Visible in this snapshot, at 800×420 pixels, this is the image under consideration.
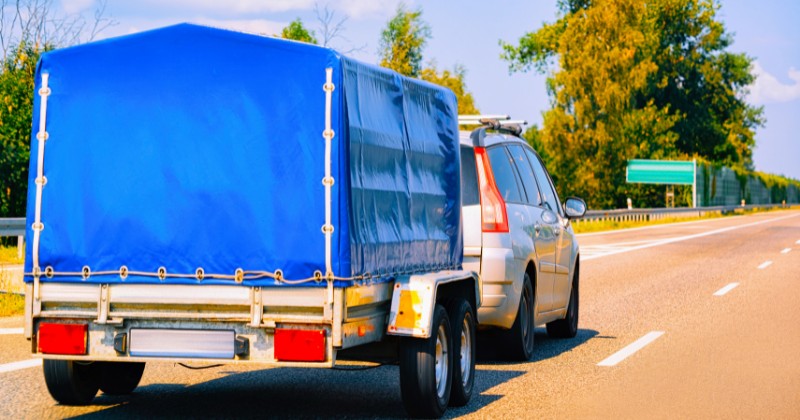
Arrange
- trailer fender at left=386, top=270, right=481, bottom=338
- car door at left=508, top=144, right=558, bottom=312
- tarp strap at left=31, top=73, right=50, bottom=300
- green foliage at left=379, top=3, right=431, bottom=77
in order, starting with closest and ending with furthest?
1. tarp strap at left=31, top=73, right=50, bottom=300
2. trailer fender at left=386, top=270, right=481, bottom=338
3. car door at left=508, top=144, right=558, bottom=312
4. green foliage at left=379, top=3, right=431, bottom=77

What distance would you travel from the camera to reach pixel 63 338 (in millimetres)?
6457

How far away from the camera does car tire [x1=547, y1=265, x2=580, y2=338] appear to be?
463 inches

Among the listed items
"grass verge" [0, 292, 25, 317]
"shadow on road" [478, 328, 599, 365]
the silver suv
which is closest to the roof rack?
the silver suv

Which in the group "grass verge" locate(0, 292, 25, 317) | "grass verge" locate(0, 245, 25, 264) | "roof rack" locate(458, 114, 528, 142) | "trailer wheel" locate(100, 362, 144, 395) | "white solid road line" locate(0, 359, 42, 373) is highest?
"roof rack" locate(458, 114, 528, 142)

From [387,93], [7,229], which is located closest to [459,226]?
[387,93]

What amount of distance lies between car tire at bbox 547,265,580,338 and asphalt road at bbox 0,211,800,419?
0.14 m

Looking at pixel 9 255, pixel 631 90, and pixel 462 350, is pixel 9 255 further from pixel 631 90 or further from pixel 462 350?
pixel 631 90

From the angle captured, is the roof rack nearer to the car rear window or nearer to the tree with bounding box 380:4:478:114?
the car rear window

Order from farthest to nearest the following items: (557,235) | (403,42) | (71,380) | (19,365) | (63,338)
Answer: (403,42) → (557,235) → (19,365) → (71,380) → (63,338)

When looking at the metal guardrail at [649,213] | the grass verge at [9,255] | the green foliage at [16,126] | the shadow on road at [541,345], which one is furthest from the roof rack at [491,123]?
the metal guardrail at [649,213]

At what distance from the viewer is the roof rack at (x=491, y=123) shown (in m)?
9.50

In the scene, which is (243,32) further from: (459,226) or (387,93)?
(459,226)

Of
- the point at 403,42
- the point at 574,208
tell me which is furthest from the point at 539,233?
the point at 403,42

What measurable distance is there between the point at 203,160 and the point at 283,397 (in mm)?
2153
